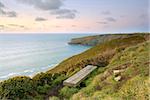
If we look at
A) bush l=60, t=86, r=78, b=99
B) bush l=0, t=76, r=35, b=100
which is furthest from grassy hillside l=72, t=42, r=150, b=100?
bush l=0, t=76, r=35, b=100

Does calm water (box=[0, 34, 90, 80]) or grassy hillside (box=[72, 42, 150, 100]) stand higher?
grassy hillside (box=[72, 42, 150, 100])

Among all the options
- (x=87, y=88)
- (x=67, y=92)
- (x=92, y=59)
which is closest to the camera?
(x=87, y=88)

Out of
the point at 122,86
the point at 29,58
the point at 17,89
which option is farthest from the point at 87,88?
the point at 29,58

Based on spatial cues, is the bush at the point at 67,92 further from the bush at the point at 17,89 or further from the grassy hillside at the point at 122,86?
the bush at the point at 17,89

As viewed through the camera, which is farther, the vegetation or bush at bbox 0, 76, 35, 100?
bush at bbox 0, 76, 35, 100

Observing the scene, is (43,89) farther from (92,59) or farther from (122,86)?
(92,59)

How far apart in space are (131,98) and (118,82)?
991 millimetres

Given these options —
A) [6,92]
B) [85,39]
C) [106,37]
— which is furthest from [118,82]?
[85,39]

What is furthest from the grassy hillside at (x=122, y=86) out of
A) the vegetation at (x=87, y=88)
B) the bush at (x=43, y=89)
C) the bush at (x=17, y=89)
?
the bush at (x=17, y=89)

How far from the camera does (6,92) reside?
5672mm

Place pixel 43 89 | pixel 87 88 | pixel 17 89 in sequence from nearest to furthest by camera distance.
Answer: pixel 17 89 → pixel 87 88 → pixel 43 89

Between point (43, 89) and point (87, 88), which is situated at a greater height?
point (87, 88)

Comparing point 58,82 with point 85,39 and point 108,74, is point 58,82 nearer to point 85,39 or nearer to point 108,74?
point 108,74

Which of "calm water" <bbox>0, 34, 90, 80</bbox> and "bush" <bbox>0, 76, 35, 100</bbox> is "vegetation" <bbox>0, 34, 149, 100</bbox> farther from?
"calm water" <bbox>0, 34, 90, 80</bbox>
